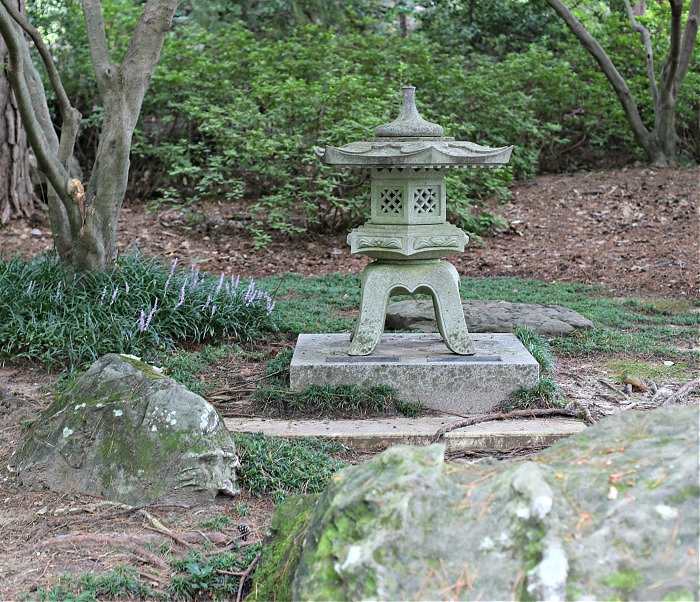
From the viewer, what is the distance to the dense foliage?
37.2ft

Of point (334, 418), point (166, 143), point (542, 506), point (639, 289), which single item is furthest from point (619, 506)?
point (166, 143)

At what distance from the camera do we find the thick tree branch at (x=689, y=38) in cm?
1207

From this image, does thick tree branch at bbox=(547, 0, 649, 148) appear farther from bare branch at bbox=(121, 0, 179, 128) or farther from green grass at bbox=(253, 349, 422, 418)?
green grass at bbox=(253, 349, 422, 418)

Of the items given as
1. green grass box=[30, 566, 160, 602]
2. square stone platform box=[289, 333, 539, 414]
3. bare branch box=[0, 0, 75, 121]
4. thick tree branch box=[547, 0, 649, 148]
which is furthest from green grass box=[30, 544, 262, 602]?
thick tree branch box=[547, 0, 649, 148]

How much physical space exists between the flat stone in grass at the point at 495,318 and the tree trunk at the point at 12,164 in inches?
207

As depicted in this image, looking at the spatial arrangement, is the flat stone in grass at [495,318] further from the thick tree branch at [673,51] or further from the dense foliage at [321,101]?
the thick tree branch at [673,51]

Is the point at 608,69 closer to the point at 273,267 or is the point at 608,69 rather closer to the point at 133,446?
the point at 273,267

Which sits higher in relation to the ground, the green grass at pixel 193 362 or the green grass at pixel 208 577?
the green grass at pixel 208 577

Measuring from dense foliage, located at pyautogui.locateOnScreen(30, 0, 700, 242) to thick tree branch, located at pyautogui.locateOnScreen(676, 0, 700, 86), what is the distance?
0.99 m

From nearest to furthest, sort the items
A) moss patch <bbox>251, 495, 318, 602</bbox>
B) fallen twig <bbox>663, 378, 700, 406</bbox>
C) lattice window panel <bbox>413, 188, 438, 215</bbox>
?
1. moss patch <bbox>251, 495, 318, 602</bbox>
2. fallen twig <bbox>663, 378, 700, 406</bbox>
3. lattice window panel <bbox>413, 188, 438, 215</bbox>

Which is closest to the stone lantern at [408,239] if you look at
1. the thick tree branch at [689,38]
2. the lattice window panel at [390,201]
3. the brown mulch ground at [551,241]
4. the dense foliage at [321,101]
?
the lattice window panel at [390,201]

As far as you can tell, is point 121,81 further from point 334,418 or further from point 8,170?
point 8,170

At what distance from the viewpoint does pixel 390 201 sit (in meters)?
5.91

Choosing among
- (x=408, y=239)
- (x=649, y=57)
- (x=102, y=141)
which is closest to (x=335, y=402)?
(x=408, y=239)
